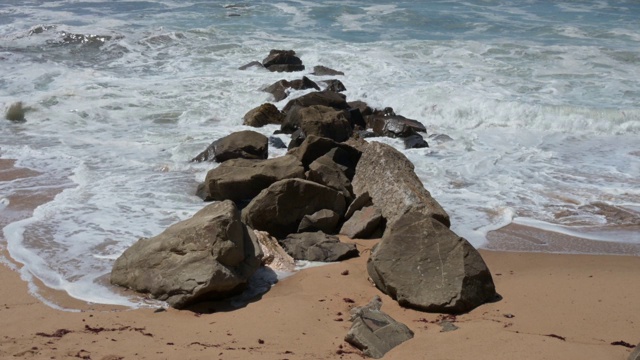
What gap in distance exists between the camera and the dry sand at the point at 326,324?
553 cm

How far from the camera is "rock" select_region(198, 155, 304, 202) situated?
366 inches

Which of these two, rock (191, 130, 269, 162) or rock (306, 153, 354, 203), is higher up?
rock (306, 153, 354, 203)

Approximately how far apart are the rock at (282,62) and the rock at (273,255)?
10543 millimetres

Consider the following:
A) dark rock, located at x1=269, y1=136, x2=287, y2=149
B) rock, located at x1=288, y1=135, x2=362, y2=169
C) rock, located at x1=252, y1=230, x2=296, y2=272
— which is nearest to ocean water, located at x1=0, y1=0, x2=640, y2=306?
dark rock, located at x1=269, y1=136, x2=287, y2=149

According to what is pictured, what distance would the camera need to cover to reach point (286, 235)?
845 cm

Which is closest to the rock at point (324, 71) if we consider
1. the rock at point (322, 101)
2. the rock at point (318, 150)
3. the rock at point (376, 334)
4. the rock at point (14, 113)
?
the rock at point (322, 101)

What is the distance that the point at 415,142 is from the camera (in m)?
12.6

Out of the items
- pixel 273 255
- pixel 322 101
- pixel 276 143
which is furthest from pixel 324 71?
pixel 273 255

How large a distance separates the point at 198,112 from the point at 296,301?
27.9 ft

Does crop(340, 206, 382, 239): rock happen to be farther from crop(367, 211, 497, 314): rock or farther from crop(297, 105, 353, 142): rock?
crop(297, 105, 353, 142): rock

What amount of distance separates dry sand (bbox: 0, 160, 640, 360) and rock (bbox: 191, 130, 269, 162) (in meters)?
3.81

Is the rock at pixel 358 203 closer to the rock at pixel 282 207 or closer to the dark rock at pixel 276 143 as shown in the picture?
the rock at pixel 282 207

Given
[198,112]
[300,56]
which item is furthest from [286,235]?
[300,56]

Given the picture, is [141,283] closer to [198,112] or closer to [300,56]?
[198,112]
